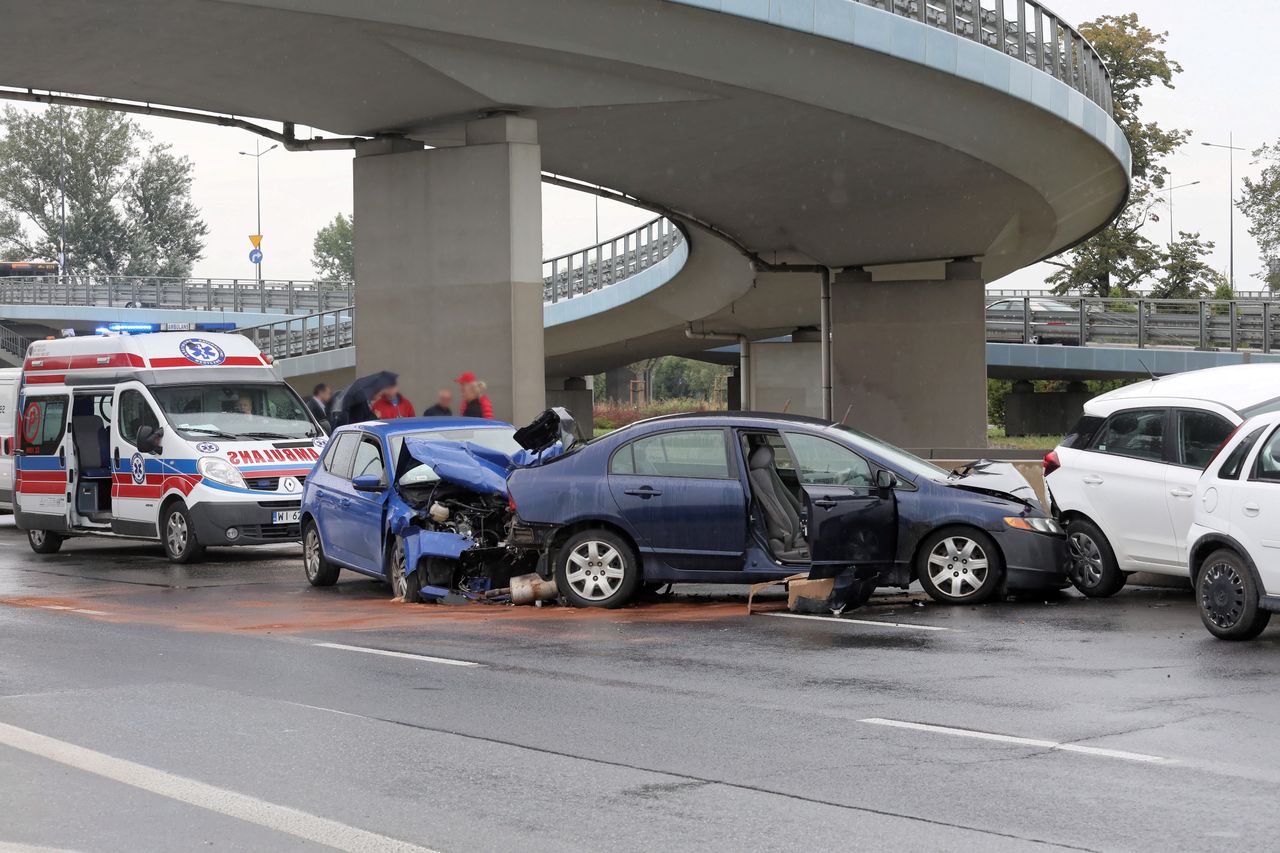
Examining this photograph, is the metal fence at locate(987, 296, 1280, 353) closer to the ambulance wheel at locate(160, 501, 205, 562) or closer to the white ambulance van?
the white ambulance van

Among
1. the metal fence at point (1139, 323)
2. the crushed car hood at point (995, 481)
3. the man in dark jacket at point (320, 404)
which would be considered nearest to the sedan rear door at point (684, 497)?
the crushed car hood at point (995, 481)

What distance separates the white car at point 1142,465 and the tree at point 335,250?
131502 millimetres

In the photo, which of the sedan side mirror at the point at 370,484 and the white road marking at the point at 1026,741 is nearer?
the white road marking at the point at 1026,741

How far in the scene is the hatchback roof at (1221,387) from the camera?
12141mm

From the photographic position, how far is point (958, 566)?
1227 centimetres

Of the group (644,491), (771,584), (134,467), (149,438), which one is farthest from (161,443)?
(771,584)

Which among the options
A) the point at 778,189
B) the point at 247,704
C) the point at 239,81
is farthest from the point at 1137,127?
the point at 247,704

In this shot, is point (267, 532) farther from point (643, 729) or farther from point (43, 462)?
point (643, 729)

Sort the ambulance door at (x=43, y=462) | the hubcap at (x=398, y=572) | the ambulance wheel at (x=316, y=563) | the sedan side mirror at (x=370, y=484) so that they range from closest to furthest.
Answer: the hubcap at (x=398, y=572), the sedan side mirror at (x=370, y=484), the ambulance wheel at (x=316, y=563), the ambulance door at (x=43, y=462)

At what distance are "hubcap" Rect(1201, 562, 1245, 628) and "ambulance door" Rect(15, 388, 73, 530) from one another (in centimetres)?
1333

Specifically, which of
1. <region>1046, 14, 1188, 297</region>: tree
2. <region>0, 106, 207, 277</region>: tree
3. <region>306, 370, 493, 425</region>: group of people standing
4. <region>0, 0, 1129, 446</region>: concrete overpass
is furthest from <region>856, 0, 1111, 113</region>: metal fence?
<region>0, 106, 207, 277</region>: tree

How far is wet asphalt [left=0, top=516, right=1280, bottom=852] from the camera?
5.95 metres

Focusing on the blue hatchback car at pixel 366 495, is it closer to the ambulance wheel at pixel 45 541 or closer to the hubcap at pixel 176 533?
the hubcap at pixel 176 533

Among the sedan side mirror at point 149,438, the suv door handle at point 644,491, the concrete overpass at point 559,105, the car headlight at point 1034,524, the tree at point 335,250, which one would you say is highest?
the tree at point 335,250
